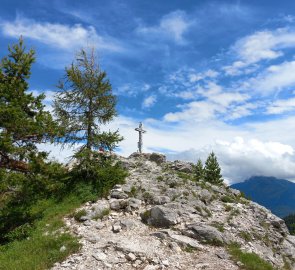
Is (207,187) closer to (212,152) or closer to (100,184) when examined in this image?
(100,184)

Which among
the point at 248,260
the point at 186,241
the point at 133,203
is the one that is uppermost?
the point at 133,203

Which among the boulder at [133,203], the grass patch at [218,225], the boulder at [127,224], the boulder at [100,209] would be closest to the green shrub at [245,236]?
the grass patch at [218,225]

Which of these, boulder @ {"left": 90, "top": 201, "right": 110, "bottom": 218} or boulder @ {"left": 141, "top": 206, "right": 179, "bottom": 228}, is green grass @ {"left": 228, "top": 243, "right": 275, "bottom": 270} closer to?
boulder @ {"left": 141, "top": 206, "right": 179, "bottom": 228}

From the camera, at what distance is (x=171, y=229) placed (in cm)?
1908

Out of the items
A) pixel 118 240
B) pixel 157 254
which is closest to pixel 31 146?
pixel 118 240

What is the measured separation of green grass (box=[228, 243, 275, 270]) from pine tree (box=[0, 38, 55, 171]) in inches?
497

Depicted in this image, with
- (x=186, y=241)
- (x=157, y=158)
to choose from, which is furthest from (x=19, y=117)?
(x=157, y=158)

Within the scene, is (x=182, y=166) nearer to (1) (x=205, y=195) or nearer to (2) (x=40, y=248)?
(1) (x=205, y=195)

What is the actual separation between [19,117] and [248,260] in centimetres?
1453

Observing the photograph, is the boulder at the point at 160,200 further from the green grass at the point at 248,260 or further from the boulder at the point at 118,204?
the green grass at the point at 248,260

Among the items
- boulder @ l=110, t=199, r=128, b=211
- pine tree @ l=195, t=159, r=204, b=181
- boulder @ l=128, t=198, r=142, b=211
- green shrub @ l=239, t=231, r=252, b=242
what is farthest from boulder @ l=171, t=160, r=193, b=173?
green shrub @ l=239, t=231, r=252, b=242

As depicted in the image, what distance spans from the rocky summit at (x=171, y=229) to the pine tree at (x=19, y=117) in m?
4.99

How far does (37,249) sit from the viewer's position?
16.6m

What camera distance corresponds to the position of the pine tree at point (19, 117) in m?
19.8
